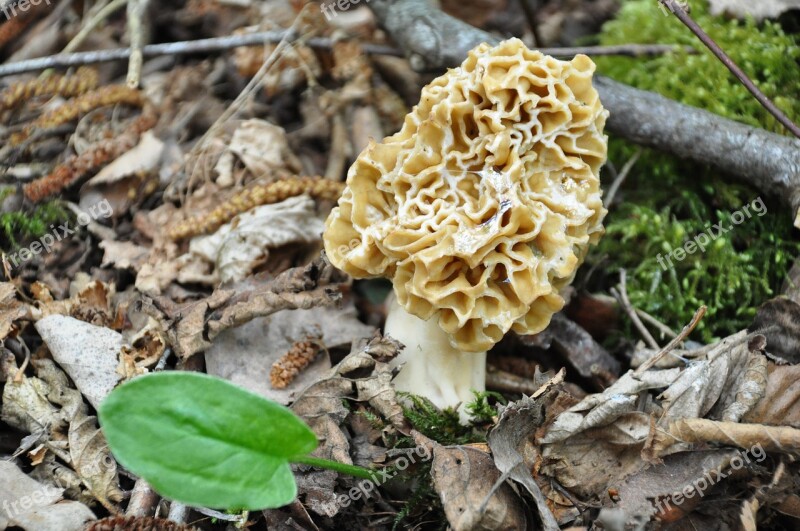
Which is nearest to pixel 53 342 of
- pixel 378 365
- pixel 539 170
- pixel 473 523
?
pixel 378 365

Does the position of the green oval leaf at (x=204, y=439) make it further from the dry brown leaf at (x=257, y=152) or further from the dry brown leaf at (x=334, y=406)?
the dry brown leaf at (x=257, y=152)

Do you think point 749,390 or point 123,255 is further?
point 123,255

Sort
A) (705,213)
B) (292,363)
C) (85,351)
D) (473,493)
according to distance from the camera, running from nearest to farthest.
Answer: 1. (473,493)
2. (85,351)
3. (292,363)
4. (705,213)

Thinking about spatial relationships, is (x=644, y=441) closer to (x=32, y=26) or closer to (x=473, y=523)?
(x=473, y=523)

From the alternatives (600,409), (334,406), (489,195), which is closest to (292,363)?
(334,406)

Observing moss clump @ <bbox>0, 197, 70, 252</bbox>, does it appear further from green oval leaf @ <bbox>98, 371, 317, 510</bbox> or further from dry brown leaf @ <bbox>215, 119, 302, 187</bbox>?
green oval leaf @ <bbox>98, 371, 317, 510</bbox>

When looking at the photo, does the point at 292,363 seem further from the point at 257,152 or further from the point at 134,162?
the point at 134,162

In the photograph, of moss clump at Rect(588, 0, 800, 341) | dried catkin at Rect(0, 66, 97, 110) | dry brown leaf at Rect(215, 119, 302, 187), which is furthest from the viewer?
dried catkin at Rect(0, 66, 97, 110)

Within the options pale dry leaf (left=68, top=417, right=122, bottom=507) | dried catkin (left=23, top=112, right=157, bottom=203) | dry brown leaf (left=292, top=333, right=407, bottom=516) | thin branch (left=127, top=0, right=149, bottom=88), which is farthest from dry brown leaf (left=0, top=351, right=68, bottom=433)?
thin branch (left=127, top=0, right=149, bottom=88)
